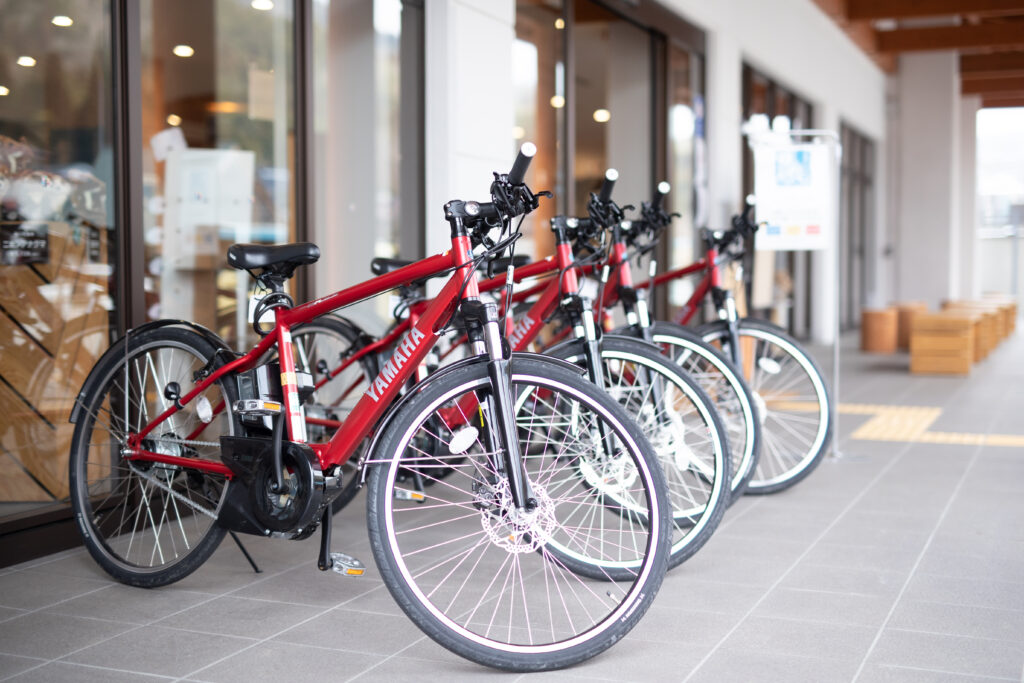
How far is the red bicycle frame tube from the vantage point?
94.0 inches

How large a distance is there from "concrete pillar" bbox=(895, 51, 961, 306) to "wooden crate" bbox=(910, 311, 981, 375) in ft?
25.2

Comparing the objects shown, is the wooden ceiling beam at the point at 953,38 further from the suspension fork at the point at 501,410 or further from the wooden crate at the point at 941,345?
the suspension fork at the point at 501,410

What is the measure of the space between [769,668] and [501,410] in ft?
2.47

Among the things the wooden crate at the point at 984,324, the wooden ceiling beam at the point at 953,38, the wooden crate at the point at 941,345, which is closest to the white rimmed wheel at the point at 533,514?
the wooden crate at the point at 941,345

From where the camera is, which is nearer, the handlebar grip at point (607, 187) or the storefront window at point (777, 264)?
the handlebar grip at point (607, 187)

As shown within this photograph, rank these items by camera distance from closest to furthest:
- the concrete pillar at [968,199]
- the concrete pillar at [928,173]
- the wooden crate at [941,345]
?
the wooden crate at [941,345]
the concrete pillar at [928,173]
the concrete pillar at [968,199]

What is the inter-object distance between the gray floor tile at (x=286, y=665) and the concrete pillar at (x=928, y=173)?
1504cm

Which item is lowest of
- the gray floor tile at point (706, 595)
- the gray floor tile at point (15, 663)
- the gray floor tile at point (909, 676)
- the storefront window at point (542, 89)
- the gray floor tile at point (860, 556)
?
the gray floor tile at point (15, 663)

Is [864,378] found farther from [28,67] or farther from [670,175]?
[28,67]

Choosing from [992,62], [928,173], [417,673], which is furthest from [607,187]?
[992,62]

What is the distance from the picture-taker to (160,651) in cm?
240

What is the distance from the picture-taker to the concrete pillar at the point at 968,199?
18906mm

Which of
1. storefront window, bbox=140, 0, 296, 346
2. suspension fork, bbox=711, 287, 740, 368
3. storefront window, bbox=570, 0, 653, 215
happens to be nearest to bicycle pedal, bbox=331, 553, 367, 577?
storefront window, bbox=140, 0, 296, 346

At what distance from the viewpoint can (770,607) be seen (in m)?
2.70
